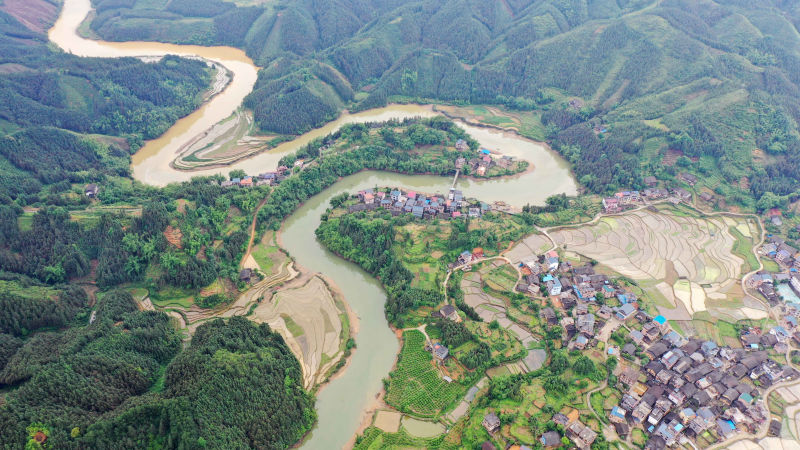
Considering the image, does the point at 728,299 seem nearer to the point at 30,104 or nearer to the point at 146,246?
the point at 146,246

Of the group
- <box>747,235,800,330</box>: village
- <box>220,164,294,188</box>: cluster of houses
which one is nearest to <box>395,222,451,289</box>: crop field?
<box>220,164,294,188</box>: cluster of houses

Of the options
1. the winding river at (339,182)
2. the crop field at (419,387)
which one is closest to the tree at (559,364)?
the crop field at (419,387)

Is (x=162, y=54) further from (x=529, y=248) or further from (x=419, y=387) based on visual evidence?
(x=419, y=387)

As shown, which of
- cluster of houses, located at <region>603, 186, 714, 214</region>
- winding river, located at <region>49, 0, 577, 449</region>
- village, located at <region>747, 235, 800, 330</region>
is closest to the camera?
winding river, located at <region>49, 0, 577, 449</region>

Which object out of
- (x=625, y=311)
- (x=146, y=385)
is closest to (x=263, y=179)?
(x=146, y=385)

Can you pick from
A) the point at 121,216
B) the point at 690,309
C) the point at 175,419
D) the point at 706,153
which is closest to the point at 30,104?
the point at 121,216

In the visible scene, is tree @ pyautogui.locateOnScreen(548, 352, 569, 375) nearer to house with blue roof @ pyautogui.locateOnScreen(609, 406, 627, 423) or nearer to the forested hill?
house with blue roof @ pyautogui.locateOnScreen(609, 406, 627, 423)
